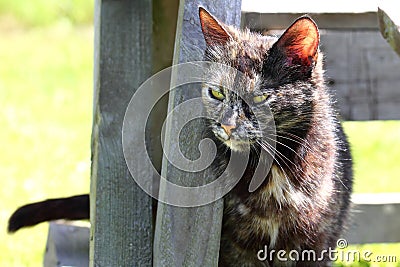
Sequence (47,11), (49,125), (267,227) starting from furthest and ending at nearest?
(47,11) < (49,125) < (267,227)

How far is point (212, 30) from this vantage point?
2502mm

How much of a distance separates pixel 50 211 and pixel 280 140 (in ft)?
3.72

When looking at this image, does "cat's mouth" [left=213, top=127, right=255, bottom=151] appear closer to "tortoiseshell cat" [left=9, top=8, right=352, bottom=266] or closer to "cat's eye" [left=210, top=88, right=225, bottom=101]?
"tortoiseshell cat" [left=9, top=8, right=352, bottom=266]

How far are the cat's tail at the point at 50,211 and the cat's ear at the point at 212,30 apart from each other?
1.08 m

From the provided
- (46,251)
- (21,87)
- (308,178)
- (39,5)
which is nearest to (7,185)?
(46,251)

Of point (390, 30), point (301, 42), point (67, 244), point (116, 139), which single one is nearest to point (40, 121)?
point (67, 244)

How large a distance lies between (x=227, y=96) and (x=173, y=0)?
2.14ft

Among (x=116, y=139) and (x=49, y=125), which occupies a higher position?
(x=116, y=139)

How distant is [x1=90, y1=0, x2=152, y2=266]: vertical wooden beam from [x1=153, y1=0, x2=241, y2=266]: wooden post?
166mm

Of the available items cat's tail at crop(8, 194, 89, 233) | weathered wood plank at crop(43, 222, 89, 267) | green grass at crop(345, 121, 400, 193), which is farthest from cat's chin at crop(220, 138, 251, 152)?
green grass at crop(345, 121, 400, 193)

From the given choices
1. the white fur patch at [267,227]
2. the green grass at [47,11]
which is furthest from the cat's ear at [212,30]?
the green grass at [47,11]

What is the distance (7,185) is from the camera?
16.8 feet

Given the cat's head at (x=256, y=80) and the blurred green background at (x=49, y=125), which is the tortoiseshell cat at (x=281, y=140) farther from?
the blurred green background at (x=49, y=125)

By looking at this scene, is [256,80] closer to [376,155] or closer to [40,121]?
[376,155]
